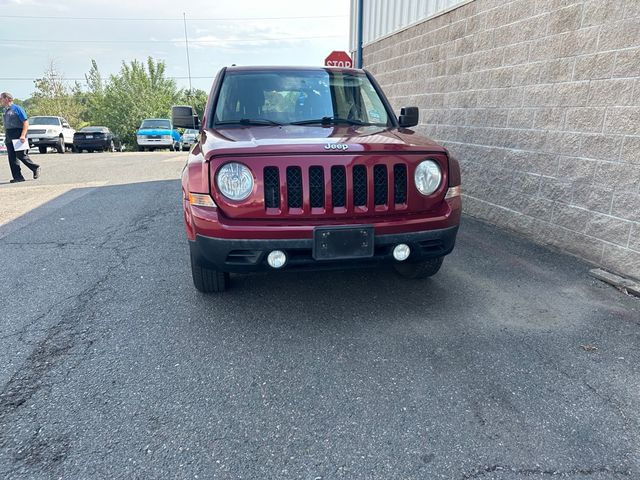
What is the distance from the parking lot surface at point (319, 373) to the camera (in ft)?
6.04

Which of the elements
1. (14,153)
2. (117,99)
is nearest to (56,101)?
(117,99)

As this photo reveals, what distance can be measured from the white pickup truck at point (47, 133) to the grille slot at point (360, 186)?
72.0 ft

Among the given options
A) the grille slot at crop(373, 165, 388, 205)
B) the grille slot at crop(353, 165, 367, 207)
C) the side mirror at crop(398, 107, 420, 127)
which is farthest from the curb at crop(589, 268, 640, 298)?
the grille slot at crop(353, 165, 367, 207)

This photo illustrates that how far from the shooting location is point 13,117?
27.8 feet

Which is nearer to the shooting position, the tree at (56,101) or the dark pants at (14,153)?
the dark pants at (14,153)

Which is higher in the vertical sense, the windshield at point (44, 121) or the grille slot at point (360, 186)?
the windshield at point (44, 121)

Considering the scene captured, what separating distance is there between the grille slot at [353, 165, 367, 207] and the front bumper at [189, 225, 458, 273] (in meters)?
0.25

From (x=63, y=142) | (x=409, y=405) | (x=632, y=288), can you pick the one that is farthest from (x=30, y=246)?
(x=63, y=142)

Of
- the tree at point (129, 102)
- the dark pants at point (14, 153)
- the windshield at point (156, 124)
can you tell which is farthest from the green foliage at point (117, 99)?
the dark pants at point (14, 153)

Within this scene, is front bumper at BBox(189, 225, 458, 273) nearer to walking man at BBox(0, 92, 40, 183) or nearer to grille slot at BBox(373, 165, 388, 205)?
grille slot at BBox(373, 165, 388, 205)

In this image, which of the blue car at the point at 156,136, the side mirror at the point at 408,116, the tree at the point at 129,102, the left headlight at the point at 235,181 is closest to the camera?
the left headlight at the point at 235,181

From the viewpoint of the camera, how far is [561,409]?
2156 mm

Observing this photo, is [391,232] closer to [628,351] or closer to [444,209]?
→ [444,209]

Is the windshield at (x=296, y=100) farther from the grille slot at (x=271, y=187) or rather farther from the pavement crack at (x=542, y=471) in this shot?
the pavement crack at (x=542, y=471)
